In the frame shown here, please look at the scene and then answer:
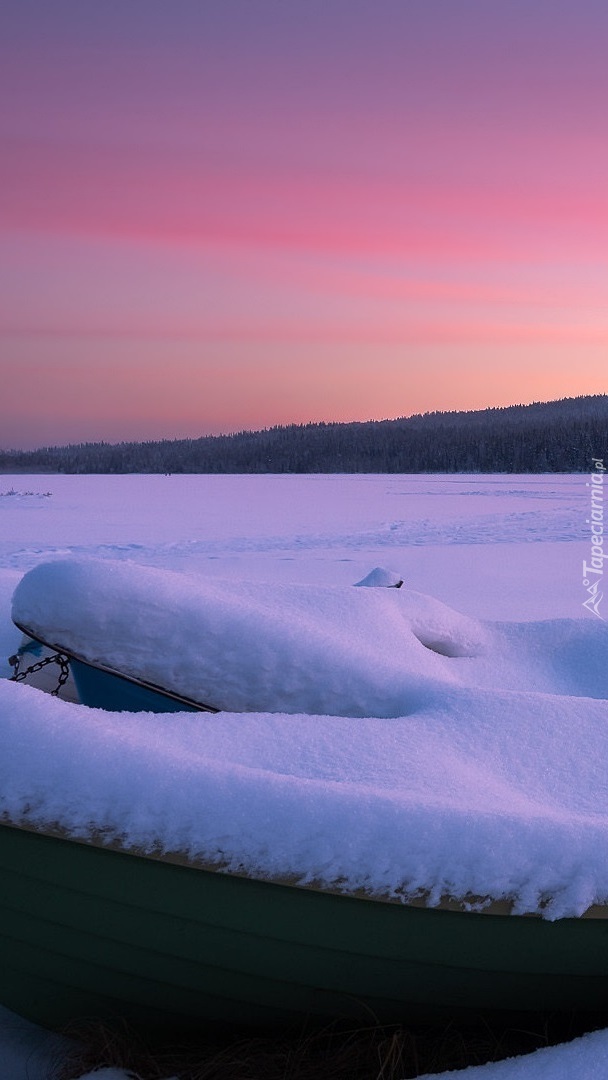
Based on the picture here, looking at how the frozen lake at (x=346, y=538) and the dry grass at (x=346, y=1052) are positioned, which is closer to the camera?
the dry grass at (x=346, y=1052)

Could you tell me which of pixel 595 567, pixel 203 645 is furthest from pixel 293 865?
pixel 595 567

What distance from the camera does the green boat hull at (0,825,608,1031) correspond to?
1788 mm

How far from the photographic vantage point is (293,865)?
1.75 meters

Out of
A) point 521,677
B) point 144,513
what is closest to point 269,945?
point 521,677

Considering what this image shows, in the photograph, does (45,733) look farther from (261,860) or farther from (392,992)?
(392,992)

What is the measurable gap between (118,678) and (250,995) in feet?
2.97

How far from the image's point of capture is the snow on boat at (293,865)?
1.75 m

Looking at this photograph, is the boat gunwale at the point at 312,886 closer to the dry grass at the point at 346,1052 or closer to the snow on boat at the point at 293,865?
the snow on boat at the point at 293,865

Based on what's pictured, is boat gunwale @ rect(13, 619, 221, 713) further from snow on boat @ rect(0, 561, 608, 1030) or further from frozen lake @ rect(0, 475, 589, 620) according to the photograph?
frozen lake @ rect(0, 475, 589, 620)

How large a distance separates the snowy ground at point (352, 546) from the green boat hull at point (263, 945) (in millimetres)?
179

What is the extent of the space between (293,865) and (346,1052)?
0.54 meters

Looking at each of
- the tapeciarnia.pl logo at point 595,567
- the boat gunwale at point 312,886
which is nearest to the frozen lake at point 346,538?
the tapeciarnia.pl logo at point 595,567

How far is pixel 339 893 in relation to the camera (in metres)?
1.76

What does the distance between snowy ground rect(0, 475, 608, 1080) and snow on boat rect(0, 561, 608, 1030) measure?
0.76ft
